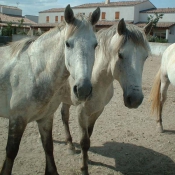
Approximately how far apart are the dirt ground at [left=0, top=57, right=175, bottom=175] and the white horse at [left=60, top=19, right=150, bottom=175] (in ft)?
1.47

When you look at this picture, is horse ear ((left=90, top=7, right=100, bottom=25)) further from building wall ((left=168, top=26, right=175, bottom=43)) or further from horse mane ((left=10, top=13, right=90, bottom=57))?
building wall ((left=168, top=26, right=175, bottom=43))

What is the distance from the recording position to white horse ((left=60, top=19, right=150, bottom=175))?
2.51 m

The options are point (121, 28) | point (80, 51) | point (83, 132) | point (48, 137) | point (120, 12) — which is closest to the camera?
point (80, 51)

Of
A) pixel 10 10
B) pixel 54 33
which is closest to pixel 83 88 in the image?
pixel 54 33

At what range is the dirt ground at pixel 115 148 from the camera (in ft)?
11.3

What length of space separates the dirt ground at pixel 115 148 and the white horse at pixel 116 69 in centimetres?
45

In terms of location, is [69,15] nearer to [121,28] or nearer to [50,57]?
[50,57]

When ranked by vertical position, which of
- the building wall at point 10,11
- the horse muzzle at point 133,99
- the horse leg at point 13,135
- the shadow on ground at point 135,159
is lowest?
the shadow on ground at point 135,159

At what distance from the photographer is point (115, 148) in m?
4.07

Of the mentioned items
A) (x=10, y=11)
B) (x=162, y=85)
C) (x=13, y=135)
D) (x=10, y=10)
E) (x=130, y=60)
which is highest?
(x=10, y=10)

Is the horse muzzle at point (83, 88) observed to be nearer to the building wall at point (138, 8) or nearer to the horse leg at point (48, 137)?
the horse leg at point (48, 137)

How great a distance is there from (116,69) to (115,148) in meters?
1.82

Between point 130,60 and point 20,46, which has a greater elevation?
point 20,46

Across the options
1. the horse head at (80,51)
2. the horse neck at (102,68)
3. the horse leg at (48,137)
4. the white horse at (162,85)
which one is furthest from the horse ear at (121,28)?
the white horse at (162,85)
